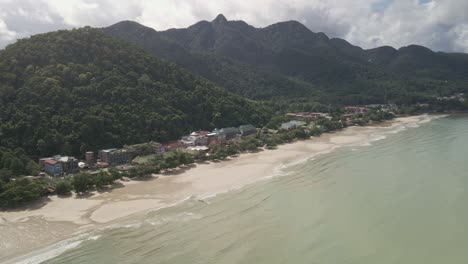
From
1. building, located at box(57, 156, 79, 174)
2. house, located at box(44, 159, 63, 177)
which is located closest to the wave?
house, located at box(44, 159, 63, 177)

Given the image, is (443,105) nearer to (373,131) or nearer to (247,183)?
(373,131)

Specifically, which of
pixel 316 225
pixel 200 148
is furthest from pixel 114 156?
pixel 316 225

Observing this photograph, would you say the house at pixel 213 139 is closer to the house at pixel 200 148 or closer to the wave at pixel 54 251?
the house at pixel 200 148

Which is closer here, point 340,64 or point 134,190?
point 134,190

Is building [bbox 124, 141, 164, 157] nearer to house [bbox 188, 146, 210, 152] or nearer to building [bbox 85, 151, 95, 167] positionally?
house [bbox 188, 146, 210, 152]

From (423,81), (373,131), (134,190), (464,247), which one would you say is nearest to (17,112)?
(134,190)

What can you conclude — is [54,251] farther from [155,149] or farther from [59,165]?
[155,149]

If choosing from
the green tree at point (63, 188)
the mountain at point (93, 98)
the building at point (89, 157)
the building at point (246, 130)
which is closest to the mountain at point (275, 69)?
the mountain at point (93, 98)
